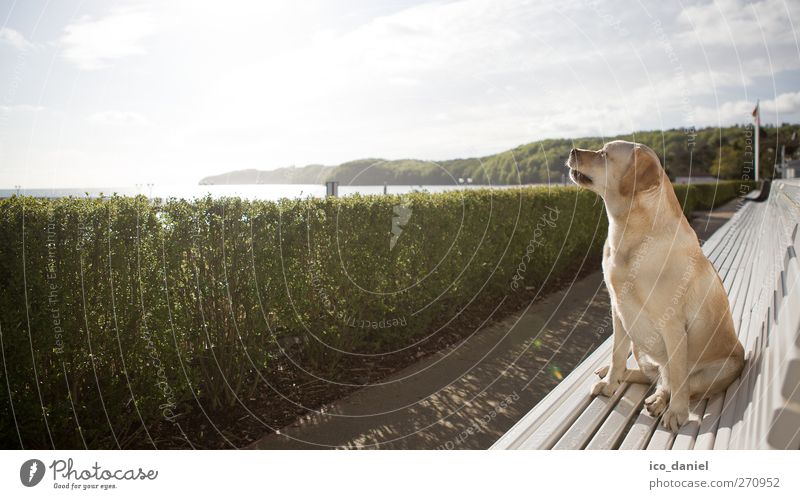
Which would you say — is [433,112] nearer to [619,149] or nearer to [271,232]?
[271,232]

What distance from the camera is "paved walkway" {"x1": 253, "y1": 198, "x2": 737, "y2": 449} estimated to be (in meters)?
3.96

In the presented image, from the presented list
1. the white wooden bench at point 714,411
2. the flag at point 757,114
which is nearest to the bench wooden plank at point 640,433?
the white wooden bench at point 714,411

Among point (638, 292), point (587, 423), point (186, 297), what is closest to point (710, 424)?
point (587, 423)

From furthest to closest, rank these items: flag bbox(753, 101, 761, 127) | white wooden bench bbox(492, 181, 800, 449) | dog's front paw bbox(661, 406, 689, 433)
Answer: flag bbox(753, 101, 761, 127), dog's front paw bbox(661, 406, 689, 433), white wooden bench bbox(492, 181, 800, 449)

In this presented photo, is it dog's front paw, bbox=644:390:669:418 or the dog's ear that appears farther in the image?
dog's front paw, bbox=644:390:669:418

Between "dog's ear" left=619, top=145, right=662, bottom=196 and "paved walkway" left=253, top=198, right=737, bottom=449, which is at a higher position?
"dog's ear" left=619, top=145, right=662, bottom=196

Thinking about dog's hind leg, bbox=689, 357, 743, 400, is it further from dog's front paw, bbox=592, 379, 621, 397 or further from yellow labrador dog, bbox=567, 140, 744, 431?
dog's front paw, bbox=592, 379, 621, 397

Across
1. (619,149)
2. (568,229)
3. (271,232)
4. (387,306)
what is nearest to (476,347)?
(387,306)

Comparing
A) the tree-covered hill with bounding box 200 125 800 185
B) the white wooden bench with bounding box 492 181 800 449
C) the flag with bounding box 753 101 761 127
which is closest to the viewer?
the white wooden bench with bounding box 492 181 800 449

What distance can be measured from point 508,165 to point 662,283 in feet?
14.6

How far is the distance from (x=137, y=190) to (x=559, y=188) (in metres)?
7.58

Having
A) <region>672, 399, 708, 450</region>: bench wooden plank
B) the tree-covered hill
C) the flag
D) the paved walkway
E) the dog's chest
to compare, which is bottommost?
the paved walkway

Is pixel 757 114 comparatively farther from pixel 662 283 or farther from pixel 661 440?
pixel 661 440

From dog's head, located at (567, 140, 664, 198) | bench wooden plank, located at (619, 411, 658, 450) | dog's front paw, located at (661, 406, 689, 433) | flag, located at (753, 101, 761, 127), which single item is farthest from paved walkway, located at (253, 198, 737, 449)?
flag, located at (753, 101, 761, 127)
